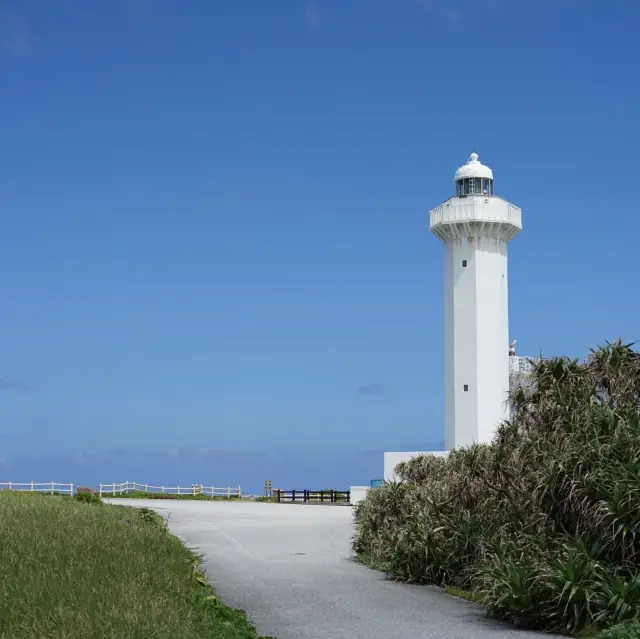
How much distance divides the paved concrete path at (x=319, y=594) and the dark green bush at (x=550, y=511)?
597 millimetres

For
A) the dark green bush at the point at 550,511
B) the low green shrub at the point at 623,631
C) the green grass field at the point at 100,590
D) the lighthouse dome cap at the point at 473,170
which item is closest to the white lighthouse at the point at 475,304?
the lighthouse dome cap at the point at 473,170

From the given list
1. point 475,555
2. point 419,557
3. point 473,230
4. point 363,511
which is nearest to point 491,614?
point 475,555

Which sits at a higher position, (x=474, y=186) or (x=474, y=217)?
(x=474, y=186)

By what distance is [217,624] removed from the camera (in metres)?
12.4

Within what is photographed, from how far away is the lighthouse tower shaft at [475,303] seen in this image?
52312 mm

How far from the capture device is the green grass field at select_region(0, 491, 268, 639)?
9.97 metres

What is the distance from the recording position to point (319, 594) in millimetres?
18125

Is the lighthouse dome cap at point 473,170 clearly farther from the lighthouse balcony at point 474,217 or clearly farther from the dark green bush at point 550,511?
the dark green bush at point 550,511

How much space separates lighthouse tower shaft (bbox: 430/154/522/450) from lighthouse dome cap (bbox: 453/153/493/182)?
0.06 meters

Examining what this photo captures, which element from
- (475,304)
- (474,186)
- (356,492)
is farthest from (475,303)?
(356,492)

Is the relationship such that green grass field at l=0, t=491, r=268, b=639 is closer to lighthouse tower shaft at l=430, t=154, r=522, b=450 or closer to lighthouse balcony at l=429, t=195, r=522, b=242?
lighthouse tower shaft at l=430, t=154, r=522, b=450

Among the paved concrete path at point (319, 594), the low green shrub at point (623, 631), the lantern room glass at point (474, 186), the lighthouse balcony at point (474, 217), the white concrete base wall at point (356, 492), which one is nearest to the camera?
the low green shrub at point (623, 631)

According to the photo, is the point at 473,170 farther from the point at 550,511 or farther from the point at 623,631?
the point at 623,631

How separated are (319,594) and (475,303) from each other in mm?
36610
